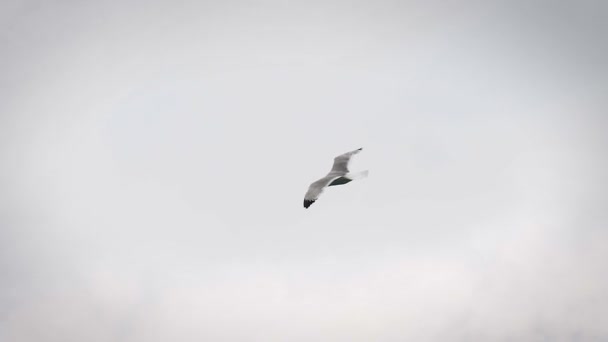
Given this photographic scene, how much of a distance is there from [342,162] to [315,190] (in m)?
9.80

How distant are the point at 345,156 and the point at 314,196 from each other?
39.2 ft

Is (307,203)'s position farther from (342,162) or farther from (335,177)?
(342,162)

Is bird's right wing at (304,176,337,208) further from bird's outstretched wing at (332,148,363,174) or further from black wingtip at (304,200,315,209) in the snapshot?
bird's outstretched wing at (332,148,363,174)

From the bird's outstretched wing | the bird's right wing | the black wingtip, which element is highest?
the bird's outstretched wing

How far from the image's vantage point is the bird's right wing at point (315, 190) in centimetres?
4234

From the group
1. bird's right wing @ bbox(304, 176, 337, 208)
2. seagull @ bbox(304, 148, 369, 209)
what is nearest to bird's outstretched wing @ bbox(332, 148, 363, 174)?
seagull @ bbox(304, 148, 369, 209)

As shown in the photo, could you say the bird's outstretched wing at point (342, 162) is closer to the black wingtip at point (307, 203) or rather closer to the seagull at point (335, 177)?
the seagull at point (335, 177)

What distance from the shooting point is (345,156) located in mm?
54156

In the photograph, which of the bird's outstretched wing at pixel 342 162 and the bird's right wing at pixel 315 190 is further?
the bird's outstretched wing at pixel 342 162

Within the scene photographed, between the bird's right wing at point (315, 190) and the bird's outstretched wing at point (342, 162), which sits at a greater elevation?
the bird's outstretched wing at point (342, 162)

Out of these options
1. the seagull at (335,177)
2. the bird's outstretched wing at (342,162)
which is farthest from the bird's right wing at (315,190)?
the bird's outstretched wing at (342,162)

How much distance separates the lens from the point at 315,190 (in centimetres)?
4419

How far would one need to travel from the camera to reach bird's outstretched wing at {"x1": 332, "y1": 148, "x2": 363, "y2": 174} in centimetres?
5209

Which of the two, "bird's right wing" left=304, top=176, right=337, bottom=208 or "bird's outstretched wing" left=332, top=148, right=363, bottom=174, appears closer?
"bird's right wing" left=304, top=176, right=337, bottom=208
